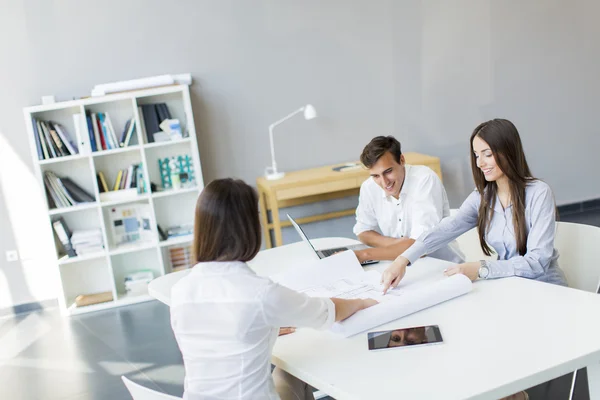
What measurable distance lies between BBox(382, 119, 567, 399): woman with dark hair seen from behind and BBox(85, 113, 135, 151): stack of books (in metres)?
2.92

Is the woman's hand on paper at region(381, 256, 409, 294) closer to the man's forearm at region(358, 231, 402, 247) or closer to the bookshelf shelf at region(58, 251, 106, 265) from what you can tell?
the man's forearm at region(358, 231, 402, 247)

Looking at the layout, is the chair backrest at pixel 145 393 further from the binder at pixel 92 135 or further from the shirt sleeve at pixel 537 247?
the binder at pixel 92 135

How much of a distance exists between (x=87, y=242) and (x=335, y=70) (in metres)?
2.29

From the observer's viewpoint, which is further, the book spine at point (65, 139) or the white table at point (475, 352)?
the book spine at point (65, 139)

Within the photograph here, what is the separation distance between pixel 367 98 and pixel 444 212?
246cm

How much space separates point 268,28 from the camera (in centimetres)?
522

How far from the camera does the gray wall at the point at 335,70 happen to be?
496 cm

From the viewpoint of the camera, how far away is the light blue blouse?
235 cm

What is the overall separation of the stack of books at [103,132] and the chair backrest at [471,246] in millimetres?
2779

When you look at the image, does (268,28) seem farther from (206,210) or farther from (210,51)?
(206,210)

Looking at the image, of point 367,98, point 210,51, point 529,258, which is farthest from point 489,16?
point 529,258

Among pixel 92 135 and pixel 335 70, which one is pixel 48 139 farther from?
pixel 335 70

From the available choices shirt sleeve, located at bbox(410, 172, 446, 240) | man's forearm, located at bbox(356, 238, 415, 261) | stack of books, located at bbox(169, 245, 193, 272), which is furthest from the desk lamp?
man's forearm, located at bbox(356, 238, 415, 261)

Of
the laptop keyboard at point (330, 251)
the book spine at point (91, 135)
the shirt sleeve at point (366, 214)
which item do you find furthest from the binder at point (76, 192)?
the laptop keyboard at point (330, 251)
